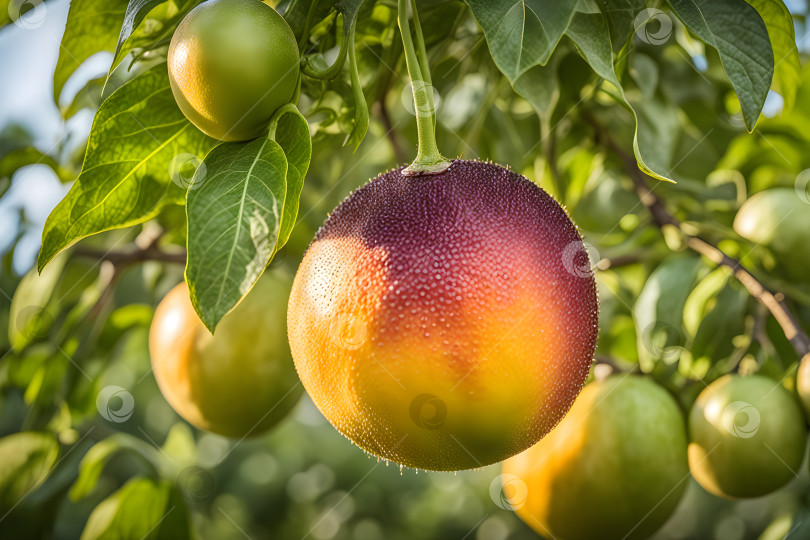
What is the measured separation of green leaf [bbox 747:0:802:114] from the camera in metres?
0.49

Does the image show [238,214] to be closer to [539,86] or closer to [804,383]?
[539,86]

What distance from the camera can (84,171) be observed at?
17.2 inches

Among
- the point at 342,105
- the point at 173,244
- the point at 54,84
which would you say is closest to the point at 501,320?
the point at 342,105

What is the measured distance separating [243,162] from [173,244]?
21.3 inches

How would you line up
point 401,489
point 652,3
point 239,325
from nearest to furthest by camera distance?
point 652,3, point 239,325, point 401,489

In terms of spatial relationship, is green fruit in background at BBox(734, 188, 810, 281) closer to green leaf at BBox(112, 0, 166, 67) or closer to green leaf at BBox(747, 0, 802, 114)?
green leaf at BBox(747, 0, 802, 114)

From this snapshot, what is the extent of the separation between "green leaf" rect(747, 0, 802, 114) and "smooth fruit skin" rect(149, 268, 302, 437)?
525 mm

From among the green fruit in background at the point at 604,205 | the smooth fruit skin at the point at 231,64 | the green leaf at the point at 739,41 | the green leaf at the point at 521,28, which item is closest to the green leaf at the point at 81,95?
the smooth fruit skin at the point at 231,64

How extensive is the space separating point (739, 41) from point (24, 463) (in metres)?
0.87

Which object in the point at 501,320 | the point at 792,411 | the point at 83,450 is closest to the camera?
the point at 501,320

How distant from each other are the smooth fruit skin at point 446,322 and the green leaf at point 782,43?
25cm

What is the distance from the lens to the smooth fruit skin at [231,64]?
37cm

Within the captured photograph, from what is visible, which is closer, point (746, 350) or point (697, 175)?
point (746, 350)

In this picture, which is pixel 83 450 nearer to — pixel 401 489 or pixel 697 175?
pixel 697 175
